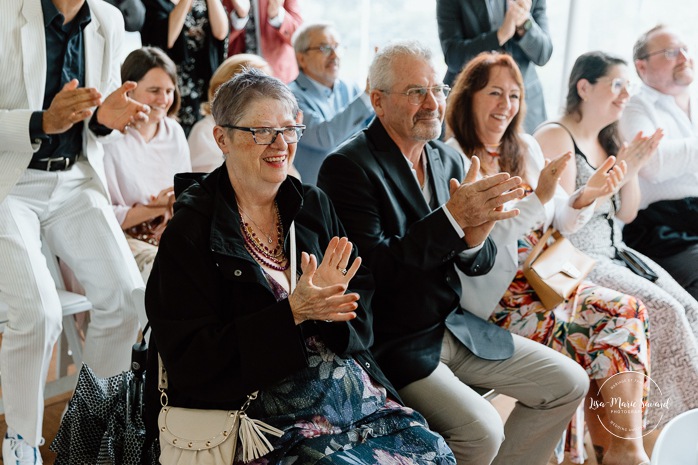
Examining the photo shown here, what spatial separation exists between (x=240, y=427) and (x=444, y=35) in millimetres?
2576

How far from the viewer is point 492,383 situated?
2.26m

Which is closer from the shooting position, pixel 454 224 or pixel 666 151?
pixel 454 224

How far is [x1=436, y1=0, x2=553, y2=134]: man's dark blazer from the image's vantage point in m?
3.66

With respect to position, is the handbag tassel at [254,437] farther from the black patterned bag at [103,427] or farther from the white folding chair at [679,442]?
the white folding chair at [679,442]

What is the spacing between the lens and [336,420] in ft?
5.62

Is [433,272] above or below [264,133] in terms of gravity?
below

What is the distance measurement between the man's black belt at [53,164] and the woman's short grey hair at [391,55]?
1044 millimetres

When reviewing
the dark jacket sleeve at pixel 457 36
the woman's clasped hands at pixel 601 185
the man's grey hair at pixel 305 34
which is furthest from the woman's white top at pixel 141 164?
the woman's clasped hands at pixel 601 185

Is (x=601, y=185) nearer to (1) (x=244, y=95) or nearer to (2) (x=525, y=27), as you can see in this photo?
(2) (x=525, y=27)

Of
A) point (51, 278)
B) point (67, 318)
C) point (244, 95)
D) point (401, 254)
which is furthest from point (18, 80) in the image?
point (401, 254)

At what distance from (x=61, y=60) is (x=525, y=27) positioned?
2165mm

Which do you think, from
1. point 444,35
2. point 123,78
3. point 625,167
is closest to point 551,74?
point 444,35

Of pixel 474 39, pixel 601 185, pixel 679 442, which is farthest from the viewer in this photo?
pixel 474 39

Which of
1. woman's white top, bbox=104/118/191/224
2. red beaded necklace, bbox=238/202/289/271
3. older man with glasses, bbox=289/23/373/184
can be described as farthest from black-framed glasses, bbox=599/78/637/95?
red beaded necklace, bbox=238/202/289/271
